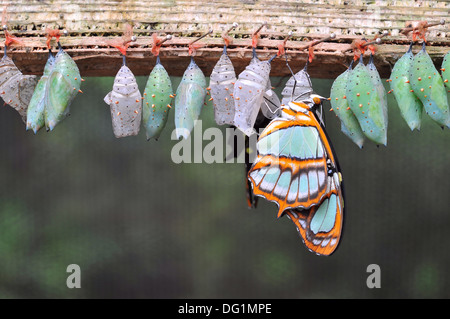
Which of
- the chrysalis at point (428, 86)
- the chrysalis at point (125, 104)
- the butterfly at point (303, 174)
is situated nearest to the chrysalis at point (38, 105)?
the chrysalis at point (125, 104)

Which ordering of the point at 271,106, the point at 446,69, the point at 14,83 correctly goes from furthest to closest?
the point at 271,106, the point at 14,83, the point at 446,69

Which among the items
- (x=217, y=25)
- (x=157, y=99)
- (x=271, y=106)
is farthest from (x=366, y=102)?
(x=157, y=99)

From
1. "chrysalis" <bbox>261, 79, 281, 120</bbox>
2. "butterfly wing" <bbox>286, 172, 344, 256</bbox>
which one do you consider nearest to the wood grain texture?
Answer: "chrysalis" <bbox>261, 79, 281, 120</bbox>

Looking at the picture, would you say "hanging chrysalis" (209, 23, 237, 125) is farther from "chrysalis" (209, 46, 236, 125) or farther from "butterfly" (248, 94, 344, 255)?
"butterfly" (248, 94, 344, 255)

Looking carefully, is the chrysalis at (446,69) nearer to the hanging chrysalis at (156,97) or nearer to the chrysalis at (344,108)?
the chrysalis at (344,108)

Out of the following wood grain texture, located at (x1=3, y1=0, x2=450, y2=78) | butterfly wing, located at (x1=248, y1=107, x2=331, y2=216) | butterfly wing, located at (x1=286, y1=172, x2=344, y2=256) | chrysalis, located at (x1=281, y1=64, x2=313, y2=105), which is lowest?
butterfly wing, located at (x1=286, y1=172, x2=344, y2=256)

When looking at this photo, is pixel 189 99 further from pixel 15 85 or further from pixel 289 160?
pixel 15 85
